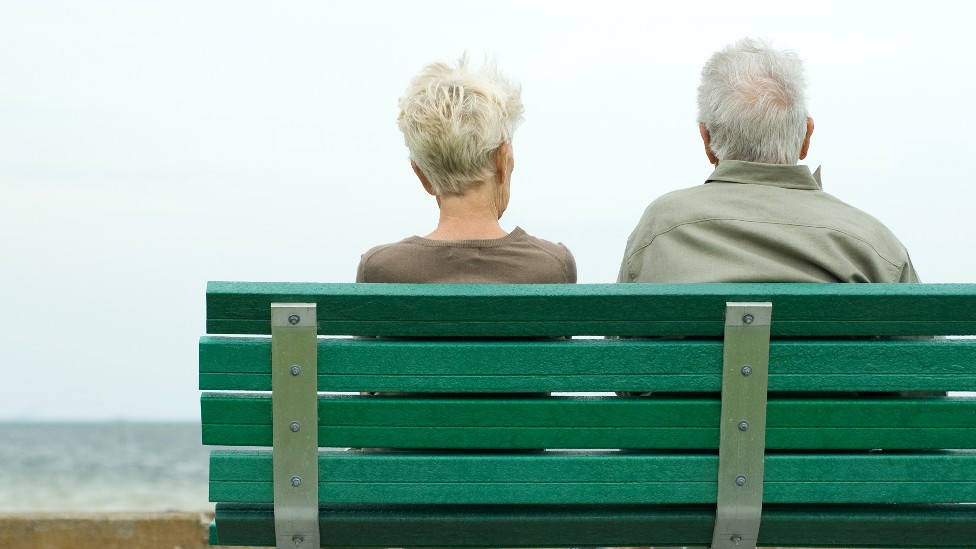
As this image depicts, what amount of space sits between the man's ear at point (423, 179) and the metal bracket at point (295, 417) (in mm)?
731

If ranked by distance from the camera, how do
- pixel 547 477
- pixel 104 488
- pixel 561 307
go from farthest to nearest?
pixel 104 488 < pixel 547 477 < pixel 561 307

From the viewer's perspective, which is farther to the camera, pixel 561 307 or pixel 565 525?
Answer: pixel 565 525

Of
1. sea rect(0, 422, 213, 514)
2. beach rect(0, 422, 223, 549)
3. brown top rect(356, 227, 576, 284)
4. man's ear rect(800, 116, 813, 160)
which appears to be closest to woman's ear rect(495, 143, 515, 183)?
brown top rect(356, 227, 576, 284)

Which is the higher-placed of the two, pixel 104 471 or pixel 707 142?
pixel 707 142

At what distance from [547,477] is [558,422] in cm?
13

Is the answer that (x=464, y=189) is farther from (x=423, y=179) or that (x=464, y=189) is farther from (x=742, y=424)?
(x=742, y=424)

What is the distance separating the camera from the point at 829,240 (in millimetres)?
3303

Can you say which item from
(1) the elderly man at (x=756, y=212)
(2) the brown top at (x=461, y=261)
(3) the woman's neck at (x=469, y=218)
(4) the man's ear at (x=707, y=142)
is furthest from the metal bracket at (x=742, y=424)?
(4) the man's ear at (x=707, y=142)

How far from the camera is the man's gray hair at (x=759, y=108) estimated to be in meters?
3.54

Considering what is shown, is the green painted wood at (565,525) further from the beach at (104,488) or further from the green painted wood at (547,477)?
the beach at (104,488)

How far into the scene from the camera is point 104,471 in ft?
97.9

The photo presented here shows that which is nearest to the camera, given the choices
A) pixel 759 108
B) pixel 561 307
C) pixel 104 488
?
pixel 561 307

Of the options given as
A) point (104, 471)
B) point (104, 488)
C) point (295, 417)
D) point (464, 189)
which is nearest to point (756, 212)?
point (464, 189)

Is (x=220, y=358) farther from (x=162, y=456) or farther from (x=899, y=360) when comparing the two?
(x=162, y=456)
